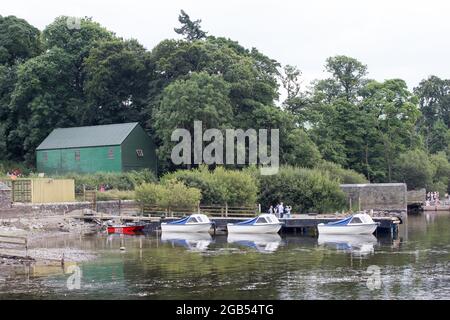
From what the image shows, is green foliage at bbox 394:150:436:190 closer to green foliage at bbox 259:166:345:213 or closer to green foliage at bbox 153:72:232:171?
green foliage at bbox 259:166:345:213

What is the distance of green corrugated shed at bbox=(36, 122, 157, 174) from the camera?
70.2m

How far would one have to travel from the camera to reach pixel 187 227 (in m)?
51.6

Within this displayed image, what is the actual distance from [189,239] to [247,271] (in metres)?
17.0

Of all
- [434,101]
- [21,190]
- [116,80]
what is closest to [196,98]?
[116,80]

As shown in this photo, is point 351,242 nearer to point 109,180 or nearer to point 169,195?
point 169,195

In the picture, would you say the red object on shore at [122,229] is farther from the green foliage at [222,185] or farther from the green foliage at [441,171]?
the green foliage at [441,171]

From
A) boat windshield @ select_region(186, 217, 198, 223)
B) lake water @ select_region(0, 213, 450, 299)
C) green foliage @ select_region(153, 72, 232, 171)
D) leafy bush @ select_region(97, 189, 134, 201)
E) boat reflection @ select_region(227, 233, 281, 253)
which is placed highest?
green foliage @ select_region(153, 72, 232, 171)

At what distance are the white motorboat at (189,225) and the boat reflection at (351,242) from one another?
29.0 ft

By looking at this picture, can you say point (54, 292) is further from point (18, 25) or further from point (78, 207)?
point (18, 25)

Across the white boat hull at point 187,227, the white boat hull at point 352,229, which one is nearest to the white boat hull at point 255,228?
the white boat hull at point 187,227

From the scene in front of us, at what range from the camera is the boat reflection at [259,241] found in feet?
139

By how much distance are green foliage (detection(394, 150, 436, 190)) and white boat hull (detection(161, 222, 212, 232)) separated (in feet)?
138

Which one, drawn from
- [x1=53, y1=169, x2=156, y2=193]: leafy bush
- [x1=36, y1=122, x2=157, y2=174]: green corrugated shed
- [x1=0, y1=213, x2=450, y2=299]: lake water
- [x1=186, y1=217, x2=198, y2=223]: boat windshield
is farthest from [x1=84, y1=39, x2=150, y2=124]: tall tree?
[x1=0, y1=213, x2=450, y2=299]: lake water

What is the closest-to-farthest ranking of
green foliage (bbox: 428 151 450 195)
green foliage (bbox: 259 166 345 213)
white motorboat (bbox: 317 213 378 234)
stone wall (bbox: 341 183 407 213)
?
white motorboat (bbox: 317 213 378 234), green foliage (bbox: 259 166 345 213), stone wall (bbox: 341 183 407 213), green foliage (bbox: 428 151 450 195)
